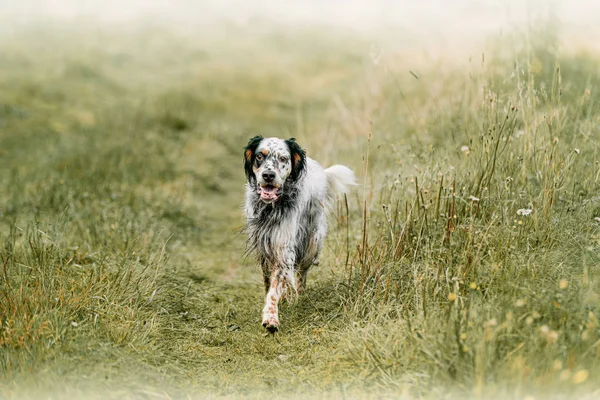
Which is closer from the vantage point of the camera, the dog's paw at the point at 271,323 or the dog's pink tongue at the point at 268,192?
the dog's paw at the point at 271,323

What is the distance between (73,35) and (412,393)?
12.5 meters

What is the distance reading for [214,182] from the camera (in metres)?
9.16

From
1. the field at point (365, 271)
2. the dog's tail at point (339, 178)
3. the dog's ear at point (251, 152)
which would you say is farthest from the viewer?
the dog's tail at point (339, 178)

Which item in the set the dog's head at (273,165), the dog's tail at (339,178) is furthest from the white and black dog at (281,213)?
the dog's tail at (339,178)

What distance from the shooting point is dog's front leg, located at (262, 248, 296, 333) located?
4684 millimetres

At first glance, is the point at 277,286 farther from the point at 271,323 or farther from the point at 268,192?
the point at 268,192

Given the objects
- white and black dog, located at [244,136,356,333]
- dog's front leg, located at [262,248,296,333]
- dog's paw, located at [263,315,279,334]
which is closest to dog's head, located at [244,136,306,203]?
white and black dog, located at [244,136,356,333]

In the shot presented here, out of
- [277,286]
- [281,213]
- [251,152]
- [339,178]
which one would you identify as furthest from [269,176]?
[339,178]

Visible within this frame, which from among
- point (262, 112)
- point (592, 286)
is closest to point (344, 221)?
point (592, 286)

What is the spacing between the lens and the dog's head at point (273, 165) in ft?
15.6

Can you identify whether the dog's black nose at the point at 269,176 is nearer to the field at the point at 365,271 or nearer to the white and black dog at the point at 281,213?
the white and black dog at the point at 281,213

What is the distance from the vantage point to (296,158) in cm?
493

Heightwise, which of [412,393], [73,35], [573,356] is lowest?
[412,393]

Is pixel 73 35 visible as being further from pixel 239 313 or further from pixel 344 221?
pixel 239 313
